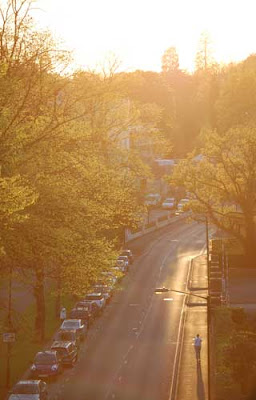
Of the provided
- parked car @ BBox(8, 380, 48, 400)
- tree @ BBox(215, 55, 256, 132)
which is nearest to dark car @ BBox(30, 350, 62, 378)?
parked car @ BBox(8, 380, 48, 400)

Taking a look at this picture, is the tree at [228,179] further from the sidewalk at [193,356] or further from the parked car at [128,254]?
the parked car at [128,254]

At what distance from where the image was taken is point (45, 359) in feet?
129

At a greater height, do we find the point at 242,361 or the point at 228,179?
the point at 228,179

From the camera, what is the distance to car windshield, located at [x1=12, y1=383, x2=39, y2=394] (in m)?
33.8

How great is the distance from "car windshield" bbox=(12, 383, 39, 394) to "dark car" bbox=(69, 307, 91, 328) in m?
17.4

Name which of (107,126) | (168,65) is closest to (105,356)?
(107,126)

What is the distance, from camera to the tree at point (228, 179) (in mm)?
69500

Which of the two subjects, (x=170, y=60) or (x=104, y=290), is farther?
(x=170, y=60)

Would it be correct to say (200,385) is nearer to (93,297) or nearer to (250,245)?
(93,297)

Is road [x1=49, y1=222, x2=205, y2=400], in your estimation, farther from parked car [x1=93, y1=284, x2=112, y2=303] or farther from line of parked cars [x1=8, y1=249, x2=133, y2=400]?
parked car [x1=93, y1=284, x2=112, y2=303]

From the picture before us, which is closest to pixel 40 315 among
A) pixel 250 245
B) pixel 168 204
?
pixel 250 245

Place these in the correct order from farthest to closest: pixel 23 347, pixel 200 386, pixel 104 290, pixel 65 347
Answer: pixel 104 290 < pixel 23 347 < pixel 65 347 < pixel 200 386

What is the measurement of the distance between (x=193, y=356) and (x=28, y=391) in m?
13.3

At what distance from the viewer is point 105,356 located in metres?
44.4
